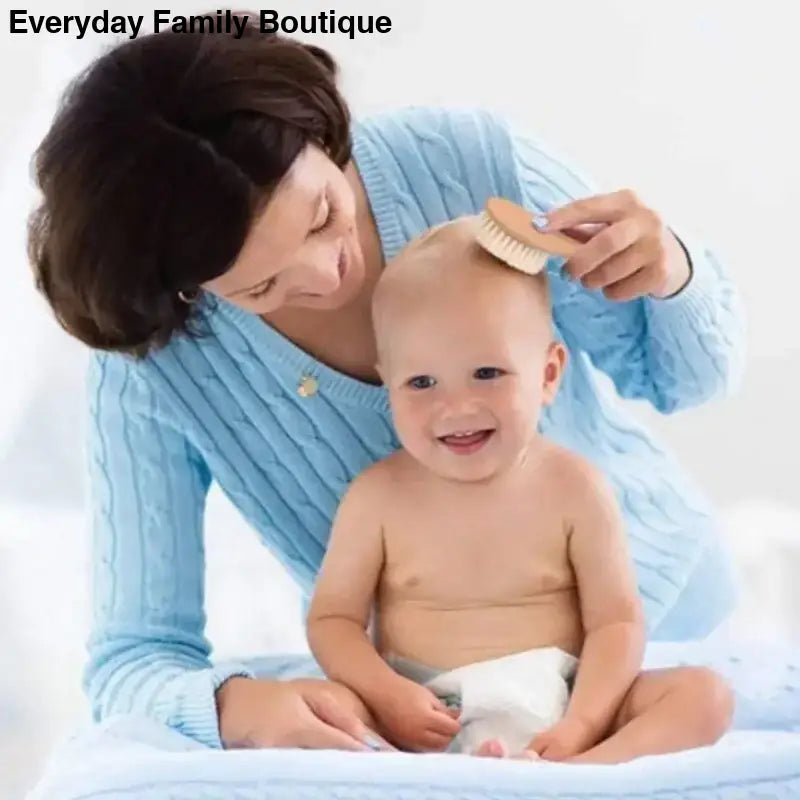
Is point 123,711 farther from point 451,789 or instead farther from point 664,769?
point 664,769

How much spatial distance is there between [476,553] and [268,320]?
267mm

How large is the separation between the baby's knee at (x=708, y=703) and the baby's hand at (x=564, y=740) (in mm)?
74

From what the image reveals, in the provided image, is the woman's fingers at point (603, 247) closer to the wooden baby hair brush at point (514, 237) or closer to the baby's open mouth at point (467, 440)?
the wooden baby hair brush at point (514, 237)

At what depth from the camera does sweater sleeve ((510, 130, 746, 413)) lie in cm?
128

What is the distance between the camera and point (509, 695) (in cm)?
115

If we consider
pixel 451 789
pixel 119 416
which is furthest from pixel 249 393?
pixel 451 789

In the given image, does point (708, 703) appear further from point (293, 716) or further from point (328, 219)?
point (328, 219)

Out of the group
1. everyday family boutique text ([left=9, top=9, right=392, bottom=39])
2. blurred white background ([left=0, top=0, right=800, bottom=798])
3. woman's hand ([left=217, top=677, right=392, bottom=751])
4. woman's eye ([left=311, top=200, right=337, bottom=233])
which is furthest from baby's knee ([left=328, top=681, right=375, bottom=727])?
everyday family boutique text ([left=9, top=9, right=392, bottom=39])

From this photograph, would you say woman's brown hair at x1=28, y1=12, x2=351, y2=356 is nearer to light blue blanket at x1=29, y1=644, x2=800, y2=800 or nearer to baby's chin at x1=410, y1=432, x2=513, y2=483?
baby's chin at x1=410, y1=432, x2=513, y2=483

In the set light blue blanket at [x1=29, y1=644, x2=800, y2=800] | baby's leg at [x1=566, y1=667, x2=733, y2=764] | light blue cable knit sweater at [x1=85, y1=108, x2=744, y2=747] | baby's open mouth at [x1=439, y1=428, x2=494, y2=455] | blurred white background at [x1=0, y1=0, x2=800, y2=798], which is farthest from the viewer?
blurred white background at [x1=0, y1=0, x2=800, y2=798]

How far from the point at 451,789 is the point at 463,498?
0.96 feet

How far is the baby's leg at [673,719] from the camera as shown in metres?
1.10

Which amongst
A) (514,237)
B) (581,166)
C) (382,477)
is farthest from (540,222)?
(581,166)

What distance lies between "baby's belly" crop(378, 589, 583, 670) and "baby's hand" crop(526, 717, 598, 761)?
3.6 inches
